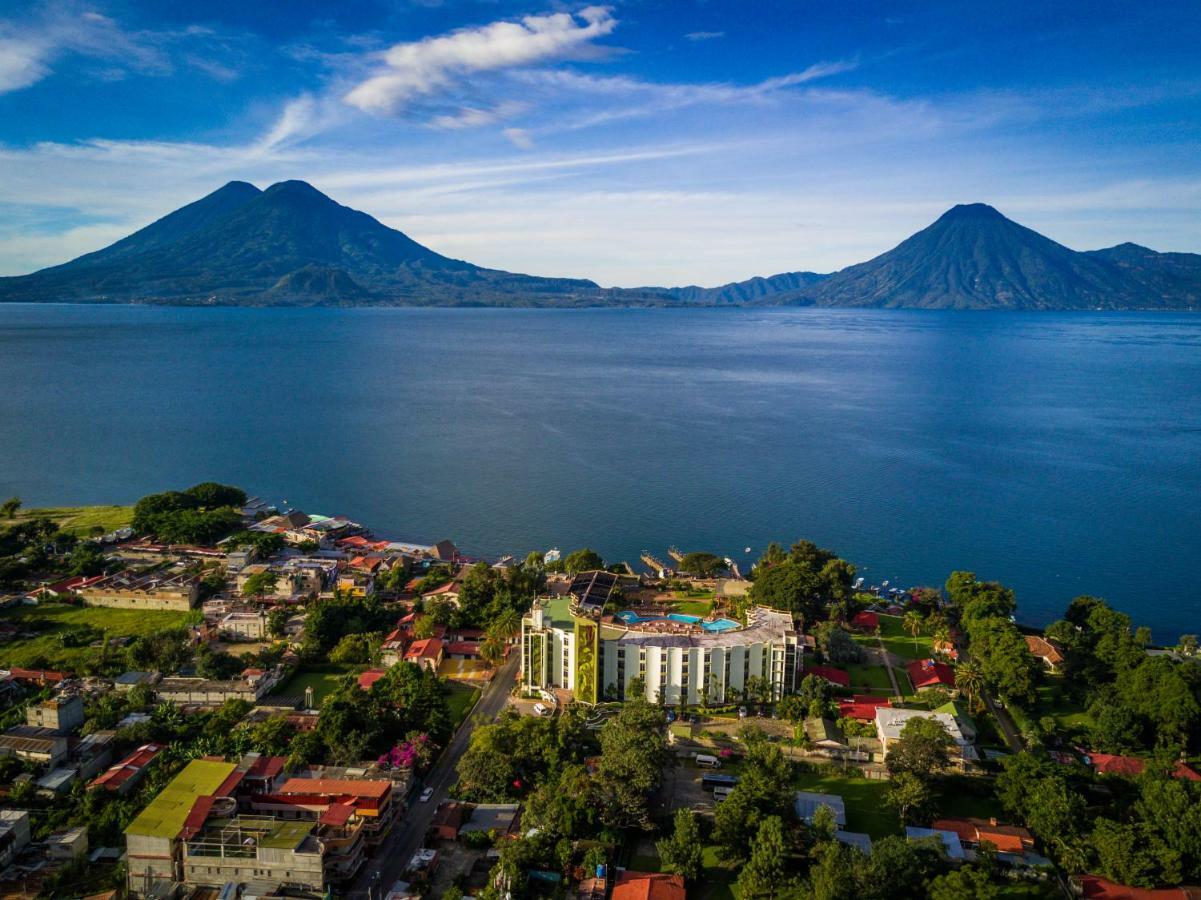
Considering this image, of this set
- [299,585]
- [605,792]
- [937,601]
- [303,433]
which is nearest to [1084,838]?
[605,792]

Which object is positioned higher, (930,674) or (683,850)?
(683,850)

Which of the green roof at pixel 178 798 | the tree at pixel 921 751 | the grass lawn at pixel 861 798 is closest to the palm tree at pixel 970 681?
the tree at pixel 921 751

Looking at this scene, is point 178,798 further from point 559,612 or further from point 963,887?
point 963,887

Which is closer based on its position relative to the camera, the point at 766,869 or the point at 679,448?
the point at 766,869

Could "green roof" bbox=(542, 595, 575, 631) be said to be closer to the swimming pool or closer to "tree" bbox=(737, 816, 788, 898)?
the swimming pool

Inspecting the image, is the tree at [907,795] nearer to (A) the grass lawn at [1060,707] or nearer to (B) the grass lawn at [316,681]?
(A) the grass lawn at [1060,707]

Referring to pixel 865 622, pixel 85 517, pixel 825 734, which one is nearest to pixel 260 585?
pixel 85 517

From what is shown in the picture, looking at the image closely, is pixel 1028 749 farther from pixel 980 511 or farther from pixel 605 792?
pixel 980 511
